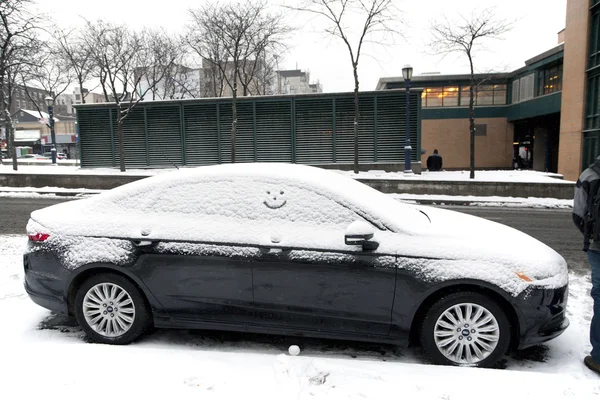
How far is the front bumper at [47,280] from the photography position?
379cm

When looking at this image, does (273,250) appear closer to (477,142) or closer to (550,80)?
(550,80)

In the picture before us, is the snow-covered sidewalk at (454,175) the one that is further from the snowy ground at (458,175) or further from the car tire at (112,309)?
the car tire at (112,309)

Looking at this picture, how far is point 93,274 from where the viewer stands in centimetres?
377

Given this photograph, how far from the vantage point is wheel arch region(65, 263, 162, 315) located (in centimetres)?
368

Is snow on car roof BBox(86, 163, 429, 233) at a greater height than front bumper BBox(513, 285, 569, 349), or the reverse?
snow on car roof BBox(86, 163, 429, 233)

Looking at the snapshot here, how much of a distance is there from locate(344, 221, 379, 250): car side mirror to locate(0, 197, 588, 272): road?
14.8 ft

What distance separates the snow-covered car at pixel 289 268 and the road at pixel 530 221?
378cm

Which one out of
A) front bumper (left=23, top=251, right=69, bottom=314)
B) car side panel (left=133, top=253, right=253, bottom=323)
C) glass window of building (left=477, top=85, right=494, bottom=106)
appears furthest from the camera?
glass window of building (left=477, top=85, right=494, bottom=106)

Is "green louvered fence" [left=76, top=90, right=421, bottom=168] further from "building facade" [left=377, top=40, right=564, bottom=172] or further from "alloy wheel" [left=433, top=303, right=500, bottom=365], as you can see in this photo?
"alloy wheel" [left=433, top=303, right=500, bottom=365]

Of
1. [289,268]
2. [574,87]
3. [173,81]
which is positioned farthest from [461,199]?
[173,81]

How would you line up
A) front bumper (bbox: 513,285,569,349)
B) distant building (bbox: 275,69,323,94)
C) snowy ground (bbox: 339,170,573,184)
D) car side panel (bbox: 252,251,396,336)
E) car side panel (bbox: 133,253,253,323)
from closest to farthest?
front bumper (bbox: 513,285,569,349) → car side panel (bbox: 252,251,396,336) → car side panel (bbox: 133,253,253,323) → snowy ground (bbox: 339,170,573,184) → distant building (bbox: 275,69,323,94)

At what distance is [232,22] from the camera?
23469 mm

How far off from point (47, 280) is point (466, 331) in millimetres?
3551

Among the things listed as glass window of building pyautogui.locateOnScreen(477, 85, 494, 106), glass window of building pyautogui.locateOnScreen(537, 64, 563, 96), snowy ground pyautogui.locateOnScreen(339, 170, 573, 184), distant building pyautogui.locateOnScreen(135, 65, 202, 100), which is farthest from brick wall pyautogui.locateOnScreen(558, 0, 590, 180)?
distant building pyautogui.locateOnScreen(135, 65, 202, 100)
